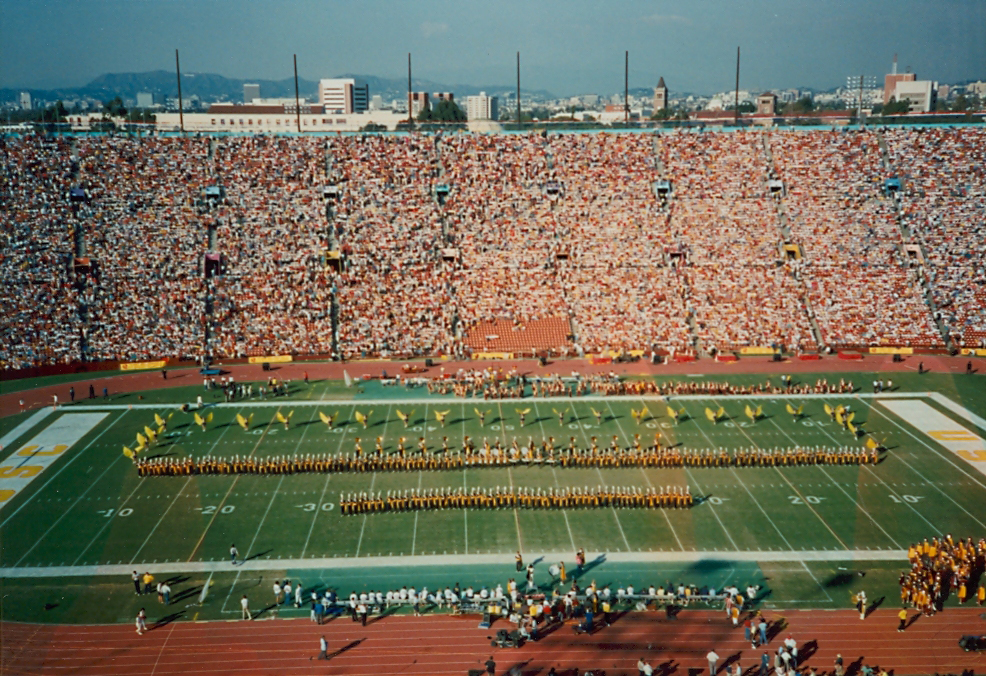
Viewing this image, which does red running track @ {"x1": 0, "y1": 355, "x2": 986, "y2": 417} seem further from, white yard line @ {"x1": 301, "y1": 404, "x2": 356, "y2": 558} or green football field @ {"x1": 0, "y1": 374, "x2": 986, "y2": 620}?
white yard line @ {"x1": 301, "y1": 404, "x2": 356, "y2": 558}

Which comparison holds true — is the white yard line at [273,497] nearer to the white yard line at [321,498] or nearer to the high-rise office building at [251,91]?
the white yard line at [321,498]

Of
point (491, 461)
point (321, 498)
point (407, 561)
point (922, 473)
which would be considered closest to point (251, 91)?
point (491, 461)

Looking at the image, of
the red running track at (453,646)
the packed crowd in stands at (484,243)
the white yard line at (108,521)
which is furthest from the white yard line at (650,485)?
the white yard line at (108,521)

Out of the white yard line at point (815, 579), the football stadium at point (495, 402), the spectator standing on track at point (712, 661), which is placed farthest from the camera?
the white yard line at point (815, 579)

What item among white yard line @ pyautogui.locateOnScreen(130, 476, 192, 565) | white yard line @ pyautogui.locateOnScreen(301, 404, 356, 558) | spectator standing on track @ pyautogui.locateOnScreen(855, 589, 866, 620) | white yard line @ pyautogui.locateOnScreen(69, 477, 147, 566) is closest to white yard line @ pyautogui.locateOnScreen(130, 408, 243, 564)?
white yard line @ pyautogui.locateOnScreen(130, 476, 192, 565)

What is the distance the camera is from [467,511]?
23766mm

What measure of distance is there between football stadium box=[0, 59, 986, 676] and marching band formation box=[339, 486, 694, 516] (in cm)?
10

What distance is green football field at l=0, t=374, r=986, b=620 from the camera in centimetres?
2070

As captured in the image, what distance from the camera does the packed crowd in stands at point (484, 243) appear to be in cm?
3869

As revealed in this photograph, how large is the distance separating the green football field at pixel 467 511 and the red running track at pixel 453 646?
3.37ft

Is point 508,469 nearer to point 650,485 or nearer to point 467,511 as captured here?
point 467,511

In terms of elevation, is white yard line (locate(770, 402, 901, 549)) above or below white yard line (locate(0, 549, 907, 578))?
above

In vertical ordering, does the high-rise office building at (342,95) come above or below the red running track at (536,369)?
above

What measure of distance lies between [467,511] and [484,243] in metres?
21.8
